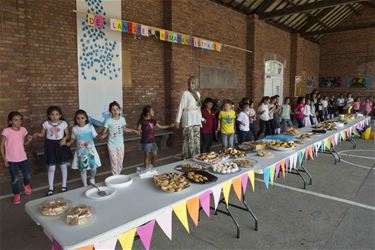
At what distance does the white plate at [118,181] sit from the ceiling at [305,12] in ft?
28.4

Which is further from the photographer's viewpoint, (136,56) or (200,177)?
(136,56)

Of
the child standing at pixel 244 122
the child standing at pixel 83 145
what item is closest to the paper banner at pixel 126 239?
the child standing at pixel 83 145

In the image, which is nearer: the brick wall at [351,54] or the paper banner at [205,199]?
the paper banner at [205,199]

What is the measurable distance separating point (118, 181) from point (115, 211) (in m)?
0.55

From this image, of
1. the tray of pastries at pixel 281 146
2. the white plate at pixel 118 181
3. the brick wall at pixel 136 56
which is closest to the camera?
the white plate at pixel 118 181

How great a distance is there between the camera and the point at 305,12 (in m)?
12.9

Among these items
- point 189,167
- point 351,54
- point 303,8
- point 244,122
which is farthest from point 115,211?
point 351,54

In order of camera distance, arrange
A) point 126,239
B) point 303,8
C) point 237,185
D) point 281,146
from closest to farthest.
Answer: point 126,239 < point 237,185 < point 281,146 < point 303,8

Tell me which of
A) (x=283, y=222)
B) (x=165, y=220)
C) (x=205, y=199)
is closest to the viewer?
(x=165, y=220)

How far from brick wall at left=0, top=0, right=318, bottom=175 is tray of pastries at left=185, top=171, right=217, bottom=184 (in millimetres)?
3852

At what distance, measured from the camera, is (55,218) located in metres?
1.73

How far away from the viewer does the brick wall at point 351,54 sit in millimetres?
15797

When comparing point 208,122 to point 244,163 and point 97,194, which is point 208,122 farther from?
point 97,194

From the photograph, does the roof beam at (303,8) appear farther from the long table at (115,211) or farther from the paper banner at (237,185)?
the long table at (115,211)
